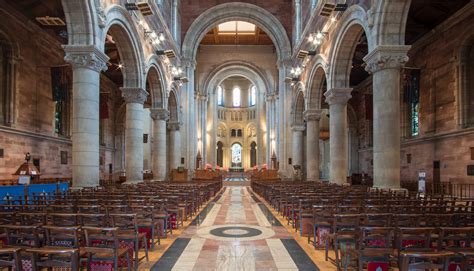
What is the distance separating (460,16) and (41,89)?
22962 millimetres

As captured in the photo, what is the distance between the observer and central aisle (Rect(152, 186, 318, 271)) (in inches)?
270

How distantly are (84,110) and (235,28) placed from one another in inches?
1262

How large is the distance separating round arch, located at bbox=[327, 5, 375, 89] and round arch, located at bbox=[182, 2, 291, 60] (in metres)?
15.4

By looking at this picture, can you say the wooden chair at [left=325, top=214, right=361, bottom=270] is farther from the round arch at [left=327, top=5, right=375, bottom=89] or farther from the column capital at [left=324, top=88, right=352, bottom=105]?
the column capital at [left=324, top=88, right=352, bottom=105]

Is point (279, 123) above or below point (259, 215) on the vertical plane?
above

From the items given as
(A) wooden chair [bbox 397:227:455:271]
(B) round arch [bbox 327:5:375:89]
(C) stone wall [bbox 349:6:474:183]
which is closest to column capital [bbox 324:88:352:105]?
(B) round arch [bbox 327:5:375:89]

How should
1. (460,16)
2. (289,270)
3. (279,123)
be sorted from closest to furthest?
(289,270) → (460,16) → (279,123)

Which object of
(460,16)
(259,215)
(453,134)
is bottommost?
(259,215)

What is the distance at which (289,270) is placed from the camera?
6.52 m

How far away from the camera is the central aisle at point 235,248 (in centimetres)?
686

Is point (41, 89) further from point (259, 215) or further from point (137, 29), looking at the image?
point (259, 215)

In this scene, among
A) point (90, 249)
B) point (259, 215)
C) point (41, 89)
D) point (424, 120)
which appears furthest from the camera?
point (424, 120)

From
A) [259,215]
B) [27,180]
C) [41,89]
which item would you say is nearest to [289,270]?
[259,215]

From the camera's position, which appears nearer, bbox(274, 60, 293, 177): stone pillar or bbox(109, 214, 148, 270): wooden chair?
bbox(109, 214, 148, 270): wooden chair
